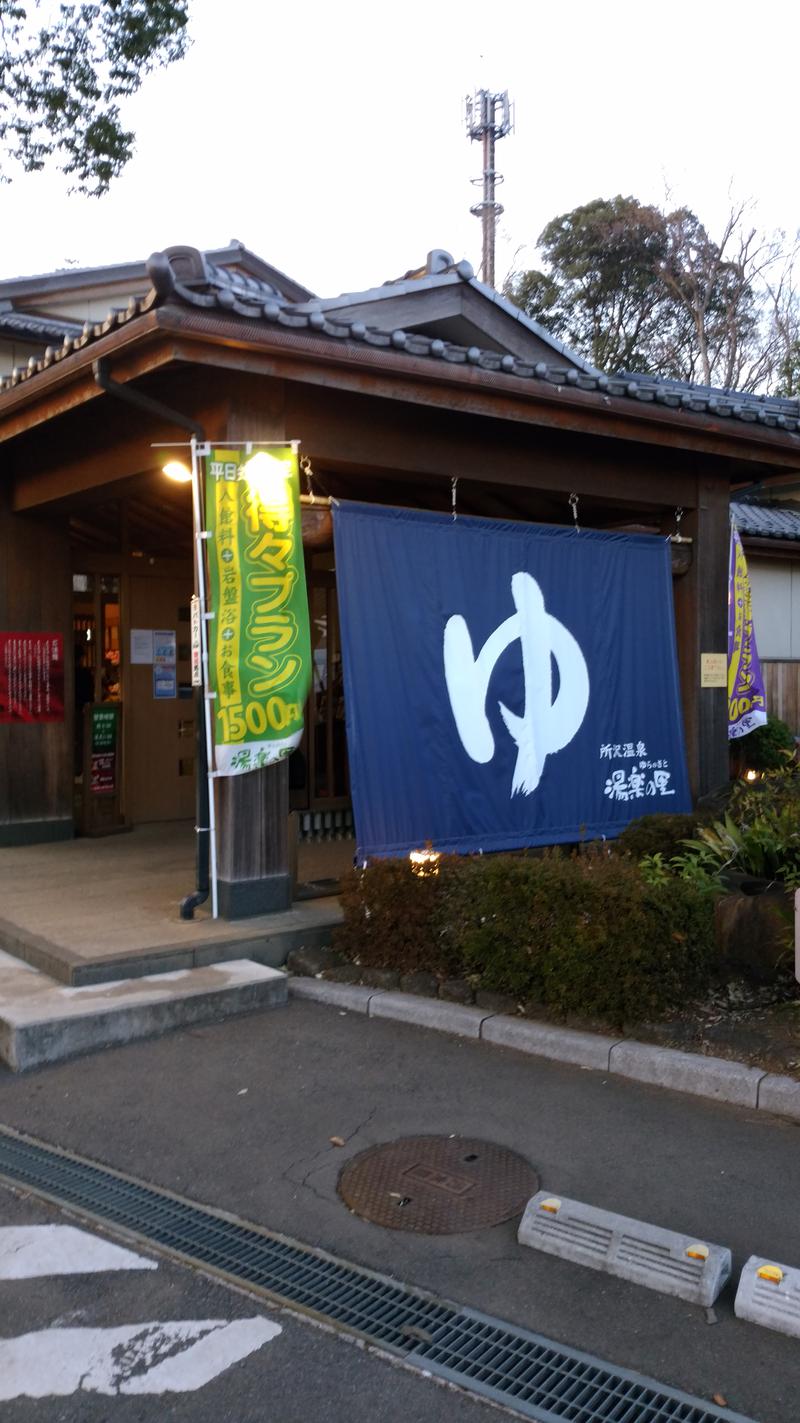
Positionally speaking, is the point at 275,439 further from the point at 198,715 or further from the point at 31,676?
the point at 31,676

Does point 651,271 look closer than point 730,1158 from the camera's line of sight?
No

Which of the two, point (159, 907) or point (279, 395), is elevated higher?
point (279, 395)

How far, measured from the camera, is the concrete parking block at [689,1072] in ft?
17.3

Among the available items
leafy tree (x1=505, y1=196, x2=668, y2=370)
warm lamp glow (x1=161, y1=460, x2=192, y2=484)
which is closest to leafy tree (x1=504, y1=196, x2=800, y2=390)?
leafy tree (x1=505, y1=196, x2=668, y2=370)

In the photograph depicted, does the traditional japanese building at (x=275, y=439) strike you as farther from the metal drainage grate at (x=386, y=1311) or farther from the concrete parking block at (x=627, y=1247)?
the concrete parking block at (x=627, y=1247)

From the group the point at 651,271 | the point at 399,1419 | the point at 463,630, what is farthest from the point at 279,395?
the point at 651,271

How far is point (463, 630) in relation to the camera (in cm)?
855

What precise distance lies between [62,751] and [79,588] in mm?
1785

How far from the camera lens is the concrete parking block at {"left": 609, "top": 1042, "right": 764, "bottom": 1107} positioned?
527cm

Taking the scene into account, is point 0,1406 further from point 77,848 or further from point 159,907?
point 77,848

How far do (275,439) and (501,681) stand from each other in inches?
99.1

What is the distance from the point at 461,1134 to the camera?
5012 millimetres

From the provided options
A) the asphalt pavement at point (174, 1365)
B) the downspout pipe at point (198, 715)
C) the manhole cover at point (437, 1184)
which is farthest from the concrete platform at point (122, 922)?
the asphalt pavement at point (174, 1365)

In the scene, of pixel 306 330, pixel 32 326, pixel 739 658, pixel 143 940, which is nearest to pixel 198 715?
pixel 143 940
